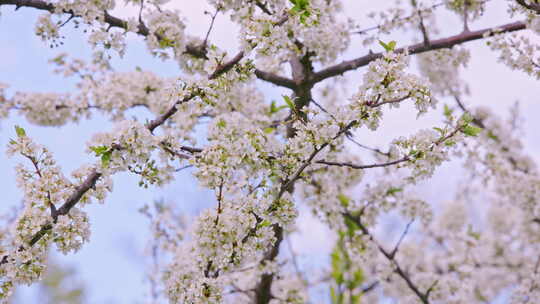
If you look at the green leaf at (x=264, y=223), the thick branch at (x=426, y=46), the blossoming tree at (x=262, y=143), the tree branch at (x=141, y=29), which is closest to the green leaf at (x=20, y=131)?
the blossoming tree at (x=262, y=143)

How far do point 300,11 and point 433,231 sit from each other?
684cm

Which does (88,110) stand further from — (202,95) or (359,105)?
(359,105)

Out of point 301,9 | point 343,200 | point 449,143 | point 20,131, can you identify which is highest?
point 343,200

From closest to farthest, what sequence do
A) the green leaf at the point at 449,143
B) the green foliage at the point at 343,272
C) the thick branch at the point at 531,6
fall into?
1. the green leaf at the point at 449,143
2. the thick branch at the point at 531,6
3. the green foliage at the point at 343,272

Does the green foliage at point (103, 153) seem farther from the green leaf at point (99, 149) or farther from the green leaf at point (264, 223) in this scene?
the green leaf at point (264, 223)

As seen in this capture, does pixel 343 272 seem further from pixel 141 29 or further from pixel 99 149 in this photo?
pixel 99 149

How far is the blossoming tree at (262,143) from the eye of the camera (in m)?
2.66

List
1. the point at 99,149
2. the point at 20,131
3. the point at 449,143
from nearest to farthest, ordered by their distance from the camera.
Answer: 1. the point at 99,149
2. the point at 20,131
3. the point at 449,143

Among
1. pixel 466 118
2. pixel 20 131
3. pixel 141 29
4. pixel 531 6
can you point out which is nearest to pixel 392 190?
pixel 531 6

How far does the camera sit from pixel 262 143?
2662 millimetres

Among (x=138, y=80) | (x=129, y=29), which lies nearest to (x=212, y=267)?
(x=129, y=29)

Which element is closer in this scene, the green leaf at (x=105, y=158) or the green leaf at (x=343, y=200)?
the green leaf at (x=105, y=158)

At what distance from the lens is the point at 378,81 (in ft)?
8.45

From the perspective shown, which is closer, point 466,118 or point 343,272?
point 466,118
